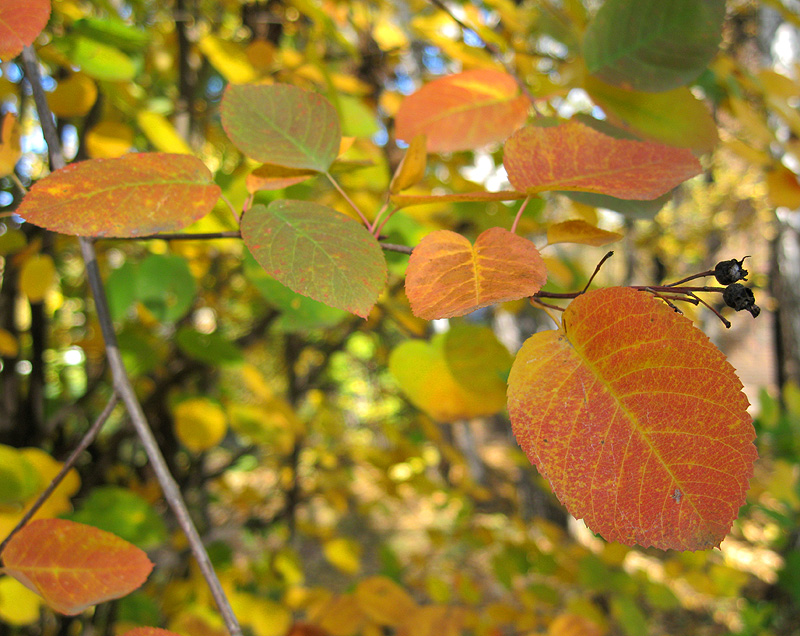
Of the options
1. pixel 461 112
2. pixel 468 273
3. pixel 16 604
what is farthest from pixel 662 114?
pixel 16 604

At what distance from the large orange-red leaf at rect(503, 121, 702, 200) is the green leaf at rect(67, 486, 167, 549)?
0.73 metres

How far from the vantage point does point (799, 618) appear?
2424 millimetres

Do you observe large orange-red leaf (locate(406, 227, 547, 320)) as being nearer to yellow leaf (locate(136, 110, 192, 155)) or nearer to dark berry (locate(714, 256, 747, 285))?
dark berry (locate(714, 256, 747, 285))

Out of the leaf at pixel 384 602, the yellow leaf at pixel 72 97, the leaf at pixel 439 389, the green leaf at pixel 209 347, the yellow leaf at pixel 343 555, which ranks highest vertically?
the yellow leaf at pixel 72 97

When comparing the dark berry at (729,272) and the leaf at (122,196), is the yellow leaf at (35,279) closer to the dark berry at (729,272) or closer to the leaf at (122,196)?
the leaf at (122,196)

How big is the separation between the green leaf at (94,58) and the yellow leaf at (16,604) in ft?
2.11

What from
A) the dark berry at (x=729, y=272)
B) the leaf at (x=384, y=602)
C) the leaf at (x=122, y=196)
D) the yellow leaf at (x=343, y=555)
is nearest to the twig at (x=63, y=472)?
the leaf at (x=122, y=196)

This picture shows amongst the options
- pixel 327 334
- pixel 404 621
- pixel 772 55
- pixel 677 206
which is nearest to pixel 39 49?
pixel 404 621

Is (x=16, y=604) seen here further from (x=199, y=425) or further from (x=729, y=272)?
(x=729, y=272)

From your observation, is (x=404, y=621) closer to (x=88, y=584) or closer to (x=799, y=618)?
(x=88, y=584)

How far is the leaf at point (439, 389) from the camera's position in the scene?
491 millimetres

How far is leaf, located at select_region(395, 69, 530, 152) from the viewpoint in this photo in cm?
43

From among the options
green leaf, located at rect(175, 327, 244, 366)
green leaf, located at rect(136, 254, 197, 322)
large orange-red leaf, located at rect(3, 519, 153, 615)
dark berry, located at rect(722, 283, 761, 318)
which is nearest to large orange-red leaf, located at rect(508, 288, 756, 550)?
dark berry, located at rect(722, 283, 761, 318)

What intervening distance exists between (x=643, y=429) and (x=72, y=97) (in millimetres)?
736
